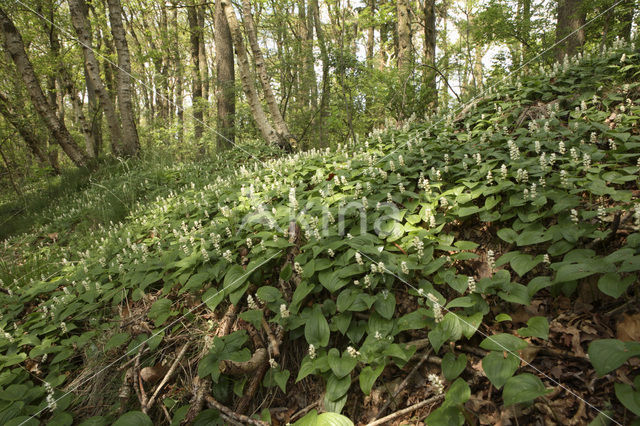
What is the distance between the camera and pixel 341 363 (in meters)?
1.96

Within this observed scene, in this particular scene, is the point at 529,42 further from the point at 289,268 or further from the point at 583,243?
the point at 289,268

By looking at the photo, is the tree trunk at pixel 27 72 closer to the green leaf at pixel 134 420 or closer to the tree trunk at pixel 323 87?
the tree trunk at pixel 323 87

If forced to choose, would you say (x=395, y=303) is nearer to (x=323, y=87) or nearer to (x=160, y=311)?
(x=160, y=311)

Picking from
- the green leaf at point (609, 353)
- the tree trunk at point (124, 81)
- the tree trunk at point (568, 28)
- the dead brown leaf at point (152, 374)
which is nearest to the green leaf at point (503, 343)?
the green leaf at point (609, 353)

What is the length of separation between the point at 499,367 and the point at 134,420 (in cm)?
226

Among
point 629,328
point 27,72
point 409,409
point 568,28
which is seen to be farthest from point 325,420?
point 27,72

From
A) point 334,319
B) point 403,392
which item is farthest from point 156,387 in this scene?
point 403,392

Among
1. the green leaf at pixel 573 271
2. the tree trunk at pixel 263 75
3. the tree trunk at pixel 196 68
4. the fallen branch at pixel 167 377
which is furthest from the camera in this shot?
the tree trunk at pixel 196 68

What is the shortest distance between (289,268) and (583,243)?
7.50ft

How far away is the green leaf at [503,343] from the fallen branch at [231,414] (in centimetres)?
146

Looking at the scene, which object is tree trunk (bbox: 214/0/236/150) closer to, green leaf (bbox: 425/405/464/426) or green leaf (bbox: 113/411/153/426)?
green leaf (bbox: 113/411/153/426)

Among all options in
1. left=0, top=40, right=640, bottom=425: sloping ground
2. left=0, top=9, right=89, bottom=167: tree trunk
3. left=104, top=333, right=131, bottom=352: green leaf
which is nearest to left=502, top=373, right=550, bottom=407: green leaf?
left=0, top=40, right=640, bottom=425: sloping ground

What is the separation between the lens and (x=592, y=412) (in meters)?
1.51

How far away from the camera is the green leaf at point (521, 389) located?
1.42m
